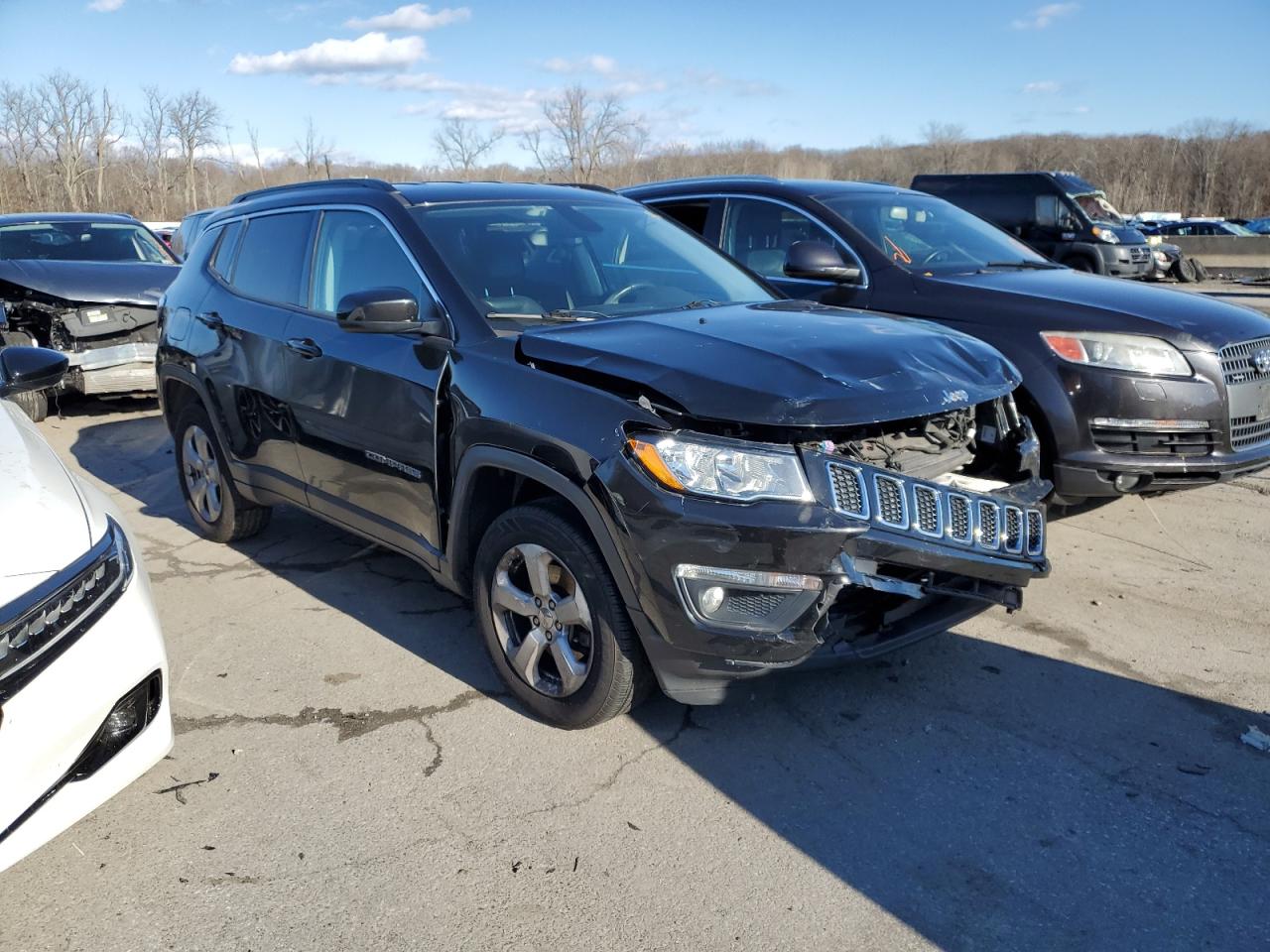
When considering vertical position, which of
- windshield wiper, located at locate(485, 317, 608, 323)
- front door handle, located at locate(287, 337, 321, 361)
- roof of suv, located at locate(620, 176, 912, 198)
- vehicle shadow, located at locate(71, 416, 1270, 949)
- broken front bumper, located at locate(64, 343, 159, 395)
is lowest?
vehicle shadow, located at locate(71, 416, 1270, 949)

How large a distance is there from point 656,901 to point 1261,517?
4.57 metres

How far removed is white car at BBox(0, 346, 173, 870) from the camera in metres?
2.38

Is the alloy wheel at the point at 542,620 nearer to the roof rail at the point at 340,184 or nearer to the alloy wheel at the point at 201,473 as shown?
the roof rail at the point at 340,184

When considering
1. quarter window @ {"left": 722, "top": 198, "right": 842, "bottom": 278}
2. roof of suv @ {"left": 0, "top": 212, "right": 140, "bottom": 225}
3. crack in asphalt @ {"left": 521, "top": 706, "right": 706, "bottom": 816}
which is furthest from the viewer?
roof of suv @ {"left": 0, "top": 212, "right": 140, "bottom": 225}

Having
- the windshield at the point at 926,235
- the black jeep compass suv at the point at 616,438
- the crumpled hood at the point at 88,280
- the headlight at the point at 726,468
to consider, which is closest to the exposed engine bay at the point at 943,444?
the black jeep compass suv at the point at 616,438

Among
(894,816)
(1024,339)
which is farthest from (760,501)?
(1024,339)

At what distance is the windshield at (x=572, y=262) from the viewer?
3.98 metres

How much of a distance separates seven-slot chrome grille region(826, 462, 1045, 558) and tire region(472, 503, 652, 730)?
78 cm

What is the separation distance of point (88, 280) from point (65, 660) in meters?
7.84

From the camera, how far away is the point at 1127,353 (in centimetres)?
494

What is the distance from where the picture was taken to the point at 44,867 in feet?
9.56

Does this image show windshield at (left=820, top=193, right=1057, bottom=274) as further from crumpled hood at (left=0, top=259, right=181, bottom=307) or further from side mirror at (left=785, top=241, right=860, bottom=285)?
crumpled hood at (left=0, top=259, right=181, bottom=307)

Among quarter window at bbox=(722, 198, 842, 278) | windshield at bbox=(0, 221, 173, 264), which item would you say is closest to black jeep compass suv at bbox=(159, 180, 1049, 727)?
quarter window at bbox=(722, 198, 842, 278)

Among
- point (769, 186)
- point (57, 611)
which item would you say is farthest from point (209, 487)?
point (769, 186)
